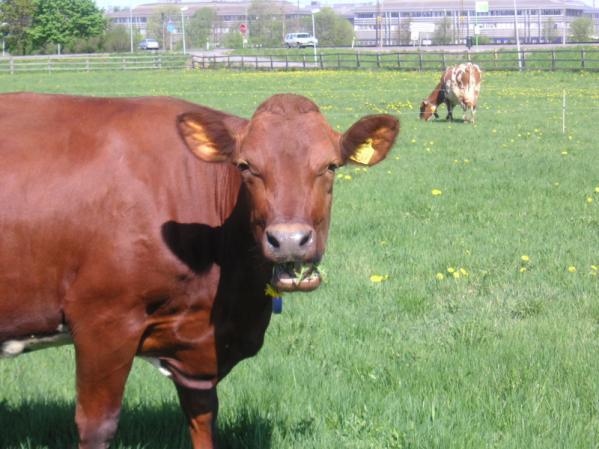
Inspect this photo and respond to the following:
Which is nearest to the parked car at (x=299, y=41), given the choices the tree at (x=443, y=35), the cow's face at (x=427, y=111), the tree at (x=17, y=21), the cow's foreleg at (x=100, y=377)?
the tree at (x=443, y=35)

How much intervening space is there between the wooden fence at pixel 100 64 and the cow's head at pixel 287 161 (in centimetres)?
5089

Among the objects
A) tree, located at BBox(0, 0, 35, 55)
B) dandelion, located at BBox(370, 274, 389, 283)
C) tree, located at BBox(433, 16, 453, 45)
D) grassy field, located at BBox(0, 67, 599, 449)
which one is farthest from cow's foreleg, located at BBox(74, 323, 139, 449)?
tree, located at BBox(433, 16, 453, 45)

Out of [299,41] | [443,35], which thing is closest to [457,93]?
[299,41]

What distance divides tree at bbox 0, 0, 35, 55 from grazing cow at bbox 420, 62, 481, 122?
6985 centimetres

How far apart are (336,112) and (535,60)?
27.4m

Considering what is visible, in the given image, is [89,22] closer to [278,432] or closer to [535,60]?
[535,60]

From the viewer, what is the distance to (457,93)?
2450cm

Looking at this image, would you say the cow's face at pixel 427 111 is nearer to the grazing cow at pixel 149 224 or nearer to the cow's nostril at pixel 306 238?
the grazing cow at pixel 149 224

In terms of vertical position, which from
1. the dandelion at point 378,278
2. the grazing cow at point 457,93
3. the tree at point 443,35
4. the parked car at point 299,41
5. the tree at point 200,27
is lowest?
the dandelion at point 378,278

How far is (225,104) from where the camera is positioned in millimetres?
26031

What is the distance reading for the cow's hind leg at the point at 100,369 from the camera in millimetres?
3975

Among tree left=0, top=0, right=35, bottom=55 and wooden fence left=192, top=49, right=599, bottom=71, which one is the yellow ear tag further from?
tree left=0, top=0, right=35, bottom=55

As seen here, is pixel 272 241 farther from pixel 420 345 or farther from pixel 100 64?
pixel 100 64

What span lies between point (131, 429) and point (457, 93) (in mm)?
20653
